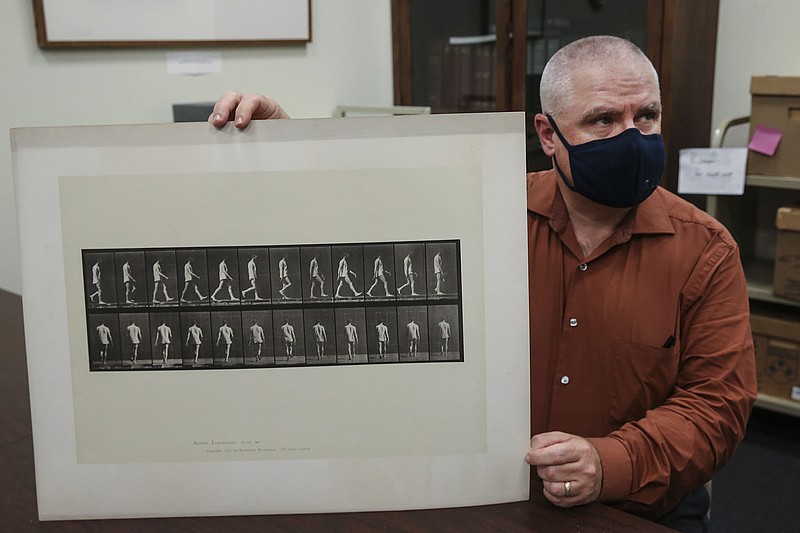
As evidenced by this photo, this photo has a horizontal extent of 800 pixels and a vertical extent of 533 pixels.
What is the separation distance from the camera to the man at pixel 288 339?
76cm

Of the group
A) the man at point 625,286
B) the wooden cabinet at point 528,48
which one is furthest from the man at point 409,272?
the wooden cabinet at point 528,48

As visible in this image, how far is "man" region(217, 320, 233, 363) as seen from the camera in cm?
76

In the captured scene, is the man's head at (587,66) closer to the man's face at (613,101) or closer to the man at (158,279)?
the man's face at (613,101)

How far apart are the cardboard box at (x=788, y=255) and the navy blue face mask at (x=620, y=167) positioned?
1384 millimetres

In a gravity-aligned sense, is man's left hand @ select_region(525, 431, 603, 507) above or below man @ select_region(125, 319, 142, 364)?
below

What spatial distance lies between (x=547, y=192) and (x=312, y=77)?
Answer: 1.91m

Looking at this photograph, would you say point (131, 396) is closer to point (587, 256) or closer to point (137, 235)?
point (137, 235)

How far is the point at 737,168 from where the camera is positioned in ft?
7.97

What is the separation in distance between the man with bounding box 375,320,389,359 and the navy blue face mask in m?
0.57

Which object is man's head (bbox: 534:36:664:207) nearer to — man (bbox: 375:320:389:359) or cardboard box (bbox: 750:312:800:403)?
man (bbox: 375:320:389:359)

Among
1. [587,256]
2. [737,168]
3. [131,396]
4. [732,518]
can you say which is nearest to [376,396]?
[131,396]

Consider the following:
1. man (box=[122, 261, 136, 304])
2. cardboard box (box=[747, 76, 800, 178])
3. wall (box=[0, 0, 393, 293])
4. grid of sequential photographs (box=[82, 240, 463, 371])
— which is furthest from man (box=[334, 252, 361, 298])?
cardboard box (box=[747, 76, 800, 178])

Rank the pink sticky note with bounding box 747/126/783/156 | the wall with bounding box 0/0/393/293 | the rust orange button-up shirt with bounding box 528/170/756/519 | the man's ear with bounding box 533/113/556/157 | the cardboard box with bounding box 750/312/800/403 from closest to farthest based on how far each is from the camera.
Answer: the rust orange button-up shirt with bounding box 528/170/756/519, the man's ear with bounding box 533/113/556/157, the wall with bounding box 0/0/393/293, the pink sticky note with bounding box 747/126/783/156, the cardboard box with bounding box 750/312/800/403

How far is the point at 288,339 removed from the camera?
0.77m
